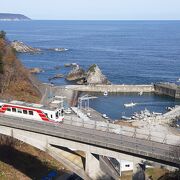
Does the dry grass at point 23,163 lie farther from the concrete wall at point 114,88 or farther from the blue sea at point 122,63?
the concrete wall at point 114,88

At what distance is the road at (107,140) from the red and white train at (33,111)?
0.88 m

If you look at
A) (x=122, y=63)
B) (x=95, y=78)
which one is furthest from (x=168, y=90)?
(x=122, y=63)

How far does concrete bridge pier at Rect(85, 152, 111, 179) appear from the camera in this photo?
33.9 m

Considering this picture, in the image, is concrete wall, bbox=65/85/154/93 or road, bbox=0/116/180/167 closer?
road, bbox=0/116/180/167

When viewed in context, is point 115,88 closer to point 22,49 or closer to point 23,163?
point 23,163

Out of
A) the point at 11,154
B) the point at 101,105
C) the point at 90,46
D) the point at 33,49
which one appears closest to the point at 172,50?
the point at 90,46

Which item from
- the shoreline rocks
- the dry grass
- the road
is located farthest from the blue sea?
the road

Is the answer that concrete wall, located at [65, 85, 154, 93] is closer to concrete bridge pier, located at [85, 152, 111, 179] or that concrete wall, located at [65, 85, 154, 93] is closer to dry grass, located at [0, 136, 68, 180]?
dry grass, located at [0, 136, 68, 180]

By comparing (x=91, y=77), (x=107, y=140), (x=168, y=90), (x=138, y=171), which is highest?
(x=107, y=140)

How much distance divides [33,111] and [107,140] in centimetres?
936

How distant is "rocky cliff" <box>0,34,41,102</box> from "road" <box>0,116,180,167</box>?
24252 millimetres

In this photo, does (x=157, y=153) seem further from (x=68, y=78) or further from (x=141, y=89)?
(x=68, y=78)

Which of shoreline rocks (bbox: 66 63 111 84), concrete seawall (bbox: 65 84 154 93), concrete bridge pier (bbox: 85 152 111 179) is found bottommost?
concrete seawall (bbox: 65 84 154 93)

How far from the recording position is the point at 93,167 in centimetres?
3412
